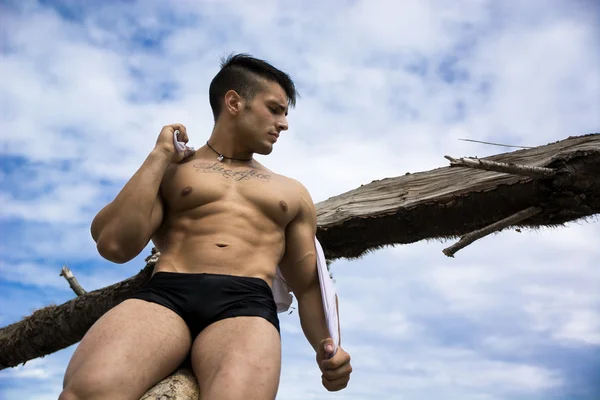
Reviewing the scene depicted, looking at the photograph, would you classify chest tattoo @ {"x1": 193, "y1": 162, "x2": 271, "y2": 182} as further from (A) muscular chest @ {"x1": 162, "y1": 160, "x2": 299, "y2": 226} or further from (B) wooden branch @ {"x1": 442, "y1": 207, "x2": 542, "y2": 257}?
(B) wooden branch @ {"x1": 442, "y1": 207, "x2": 542, "y2": 257}

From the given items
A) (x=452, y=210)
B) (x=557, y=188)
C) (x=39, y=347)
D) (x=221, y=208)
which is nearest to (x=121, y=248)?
(x=221, y=208)

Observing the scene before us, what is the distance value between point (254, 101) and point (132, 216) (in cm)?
98

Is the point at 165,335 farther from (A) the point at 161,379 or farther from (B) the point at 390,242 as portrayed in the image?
(B) the point at 390,242

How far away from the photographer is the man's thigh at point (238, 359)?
2.81 m

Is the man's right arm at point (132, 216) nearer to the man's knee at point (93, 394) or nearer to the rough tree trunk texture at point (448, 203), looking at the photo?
the man's knee at point (93, 394)

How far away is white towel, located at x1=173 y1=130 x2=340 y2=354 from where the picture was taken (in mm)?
3551

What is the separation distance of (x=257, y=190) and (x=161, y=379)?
1100 mm

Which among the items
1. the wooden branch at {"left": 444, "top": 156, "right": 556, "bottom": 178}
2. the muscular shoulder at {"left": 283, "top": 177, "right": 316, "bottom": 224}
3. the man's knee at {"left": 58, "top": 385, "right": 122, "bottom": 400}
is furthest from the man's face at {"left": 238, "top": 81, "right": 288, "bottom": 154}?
the man's knee at {"left": 58, "top": 385, "right": 122, "bottom": 400}

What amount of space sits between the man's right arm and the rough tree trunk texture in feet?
7.45

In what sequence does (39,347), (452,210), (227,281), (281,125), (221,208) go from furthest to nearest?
(39,347) < (452,210) < (281,125) < (221,208) < (227,281)

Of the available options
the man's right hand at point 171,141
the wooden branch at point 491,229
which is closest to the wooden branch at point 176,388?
the man's right hand at point 171,141

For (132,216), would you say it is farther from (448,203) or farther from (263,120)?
(448,203)

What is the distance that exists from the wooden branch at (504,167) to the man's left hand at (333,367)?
121 centimetres

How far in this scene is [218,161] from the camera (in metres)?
3.75
